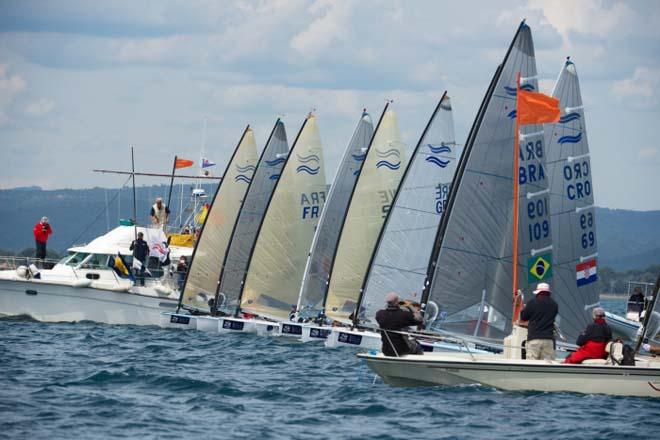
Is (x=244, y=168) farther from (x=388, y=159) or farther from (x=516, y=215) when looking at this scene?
(x=516, y=215)

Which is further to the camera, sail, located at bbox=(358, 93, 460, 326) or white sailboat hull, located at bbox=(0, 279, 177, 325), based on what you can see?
white sailboat hull, located at bbox=(0, 279, 177, 325)

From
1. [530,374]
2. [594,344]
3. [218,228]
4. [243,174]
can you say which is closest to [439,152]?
[218,228]

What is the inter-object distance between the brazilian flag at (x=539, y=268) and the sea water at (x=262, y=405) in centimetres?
405

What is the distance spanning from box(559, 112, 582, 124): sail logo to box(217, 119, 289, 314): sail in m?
11.5

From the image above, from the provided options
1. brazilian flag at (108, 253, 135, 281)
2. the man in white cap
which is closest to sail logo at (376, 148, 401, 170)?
brazilian flag at (108, 253, 135, 281)

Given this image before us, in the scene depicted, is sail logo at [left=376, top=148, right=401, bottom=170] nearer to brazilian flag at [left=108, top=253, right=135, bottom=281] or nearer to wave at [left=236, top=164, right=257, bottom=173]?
wave at [left=236, top=164, right=257, bottom=173]

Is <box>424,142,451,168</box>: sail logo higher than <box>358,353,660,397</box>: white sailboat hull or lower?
higher

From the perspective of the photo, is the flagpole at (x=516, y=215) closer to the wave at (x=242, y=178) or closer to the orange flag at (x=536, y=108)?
the orange flag at (x=536, y=108)

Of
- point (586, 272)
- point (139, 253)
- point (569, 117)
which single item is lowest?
point (586, 272)

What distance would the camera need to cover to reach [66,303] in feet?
119

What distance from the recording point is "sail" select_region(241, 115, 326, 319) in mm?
36594

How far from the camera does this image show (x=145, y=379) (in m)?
22.5

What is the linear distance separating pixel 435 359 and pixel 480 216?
576 centimetres

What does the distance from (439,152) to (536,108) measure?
6.41m
